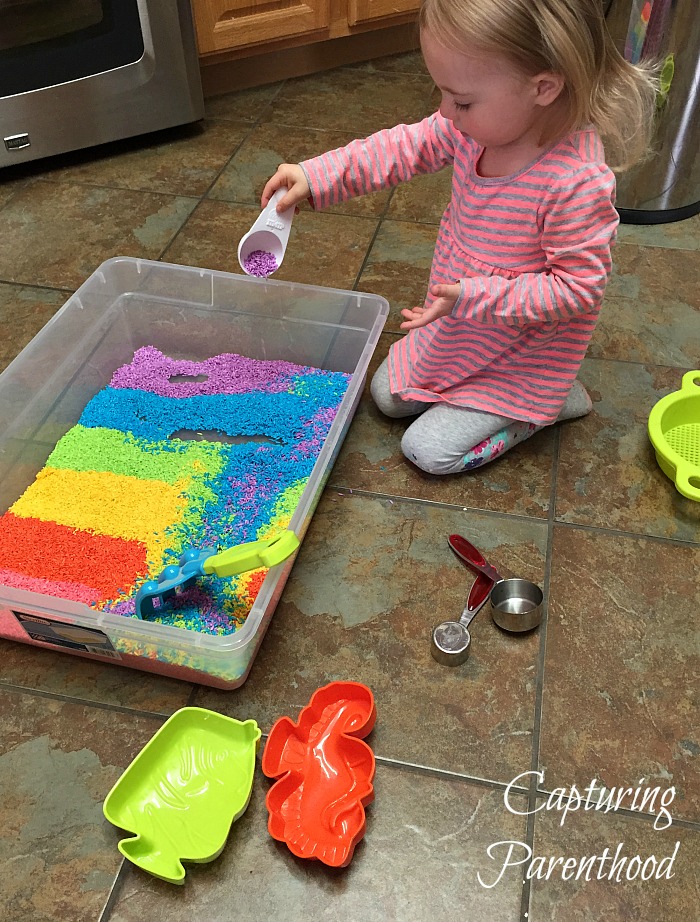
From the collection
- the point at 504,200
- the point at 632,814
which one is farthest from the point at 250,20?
the point at 632,814

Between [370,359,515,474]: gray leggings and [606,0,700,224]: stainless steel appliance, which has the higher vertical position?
[606,0,700,224]: stainless steel appliance

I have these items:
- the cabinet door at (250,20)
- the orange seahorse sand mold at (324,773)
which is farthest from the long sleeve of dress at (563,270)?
the cabinet door at (250,20)

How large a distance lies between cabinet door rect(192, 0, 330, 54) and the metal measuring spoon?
134cm

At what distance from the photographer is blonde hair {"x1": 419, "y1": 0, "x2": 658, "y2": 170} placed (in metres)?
0.74

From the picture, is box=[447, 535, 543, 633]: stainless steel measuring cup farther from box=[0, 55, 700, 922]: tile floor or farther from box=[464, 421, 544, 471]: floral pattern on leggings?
box=[464, 421, 544, 471]: floral pattern on leggings

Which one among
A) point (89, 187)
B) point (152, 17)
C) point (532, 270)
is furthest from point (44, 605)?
point (152, 17)

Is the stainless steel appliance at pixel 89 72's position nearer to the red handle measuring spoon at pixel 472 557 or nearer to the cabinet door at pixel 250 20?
the cabinet door at pixel 250 20

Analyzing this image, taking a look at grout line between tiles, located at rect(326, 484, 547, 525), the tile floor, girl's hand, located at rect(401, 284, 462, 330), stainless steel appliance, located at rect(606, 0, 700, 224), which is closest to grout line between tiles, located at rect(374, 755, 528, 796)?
the tile floor

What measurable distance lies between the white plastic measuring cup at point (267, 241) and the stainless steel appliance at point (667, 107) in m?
0.66

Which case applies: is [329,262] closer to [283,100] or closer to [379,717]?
[283,100]

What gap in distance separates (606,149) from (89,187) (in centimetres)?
103

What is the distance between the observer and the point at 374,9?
1821 millimetres

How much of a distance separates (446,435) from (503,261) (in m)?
0.22

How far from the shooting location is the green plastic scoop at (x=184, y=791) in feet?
2.28
